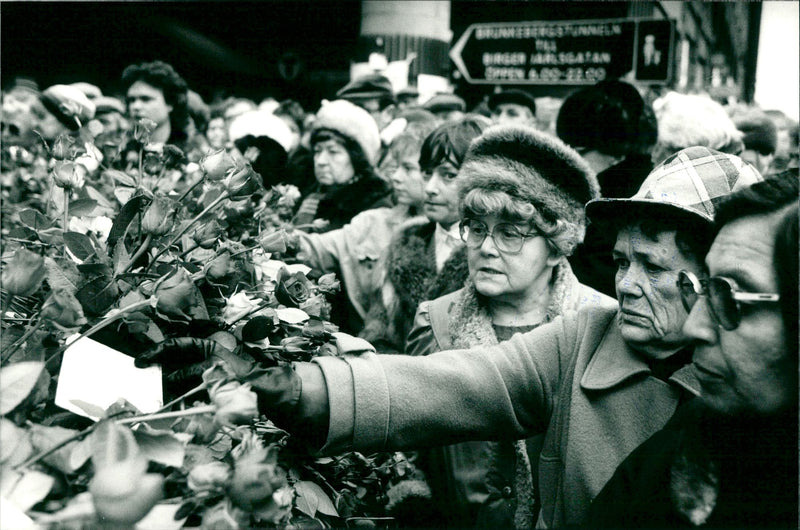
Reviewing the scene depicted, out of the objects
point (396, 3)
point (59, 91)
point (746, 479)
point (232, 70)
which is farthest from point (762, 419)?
point (232, 70)

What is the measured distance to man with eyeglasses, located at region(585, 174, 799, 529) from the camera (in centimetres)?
123

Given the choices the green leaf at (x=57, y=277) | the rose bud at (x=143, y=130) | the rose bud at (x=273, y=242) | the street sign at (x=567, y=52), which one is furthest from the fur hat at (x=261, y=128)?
the green leaf at (x=57, y=277)

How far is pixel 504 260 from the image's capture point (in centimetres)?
262

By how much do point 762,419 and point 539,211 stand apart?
4.53 ft

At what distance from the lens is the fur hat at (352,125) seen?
456 cm

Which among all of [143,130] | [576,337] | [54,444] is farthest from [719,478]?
[143,130]

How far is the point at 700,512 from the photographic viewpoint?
1.27m

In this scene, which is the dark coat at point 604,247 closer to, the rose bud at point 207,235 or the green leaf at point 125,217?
the rose bud at point 207,235

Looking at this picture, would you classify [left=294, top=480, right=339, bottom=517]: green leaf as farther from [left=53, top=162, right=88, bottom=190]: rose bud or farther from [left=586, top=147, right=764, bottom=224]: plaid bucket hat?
[left=586, top=147, right=764, bottom=224]: plaid bucket hat

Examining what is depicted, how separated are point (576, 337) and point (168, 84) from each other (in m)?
3.87

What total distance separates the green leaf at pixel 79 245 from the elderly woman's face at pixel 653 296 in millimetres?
1128

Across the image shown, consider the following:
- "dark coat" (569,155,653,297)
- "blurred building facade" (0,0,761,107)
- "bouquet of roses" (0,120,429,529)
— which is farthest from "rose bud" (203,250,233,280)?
"blurred building facade" (0,0,761,107)

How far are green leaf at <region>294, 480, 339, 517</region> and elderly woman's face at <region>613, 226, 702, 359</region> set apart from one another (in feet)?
2.64

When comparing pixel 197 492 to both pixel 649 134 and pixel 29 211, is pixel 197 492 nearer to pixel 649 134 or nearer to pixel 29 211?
pixel 29 211
